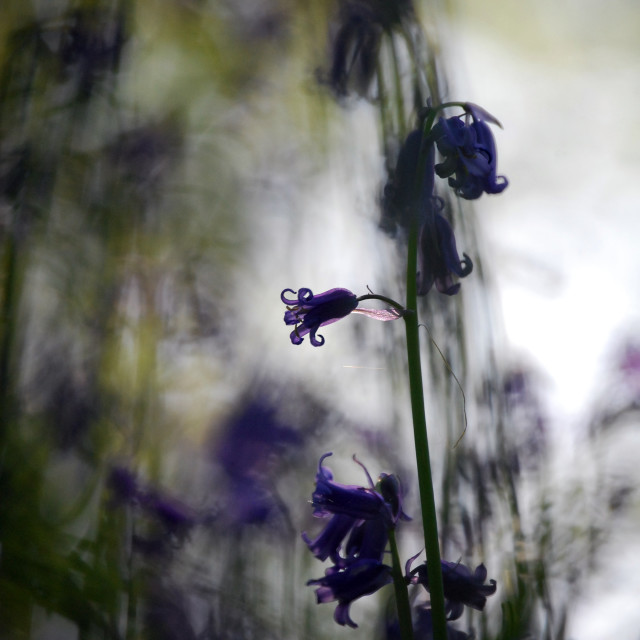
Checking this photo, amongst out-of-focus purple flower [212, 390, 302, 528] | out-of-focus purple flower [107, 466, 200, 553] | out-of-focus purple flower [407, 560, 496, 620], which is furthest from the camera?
out-of-focus purple flower [212, 390, 302, 528]

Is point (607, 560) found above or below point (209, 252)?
below

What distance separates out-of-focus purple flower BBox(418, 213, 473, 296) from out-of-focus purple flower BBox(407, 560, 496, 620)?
0.33 meters

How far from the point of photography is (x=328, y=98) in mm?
1234

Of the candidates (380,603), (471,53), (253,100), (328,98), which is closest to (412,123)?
(328,98)

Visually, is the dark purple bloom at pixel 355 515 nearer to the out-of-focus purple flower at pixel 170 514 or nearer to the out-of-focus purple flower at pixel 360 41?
the out-of-focus purple flower at pixel 170 514

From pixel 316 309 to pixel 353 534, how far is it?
28 cm

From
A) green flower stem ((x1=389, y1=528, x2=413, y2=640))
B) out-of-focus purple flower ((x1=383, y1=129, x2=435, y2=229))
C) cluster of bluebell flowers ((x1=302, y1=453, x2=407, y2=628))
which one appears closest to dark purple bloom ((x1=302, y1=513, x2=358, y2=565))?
cluster of bluebell flowers ((x1=302, y1=453, x2=407, y2=628))

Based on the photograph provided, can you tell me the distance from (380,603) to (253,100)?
104cm

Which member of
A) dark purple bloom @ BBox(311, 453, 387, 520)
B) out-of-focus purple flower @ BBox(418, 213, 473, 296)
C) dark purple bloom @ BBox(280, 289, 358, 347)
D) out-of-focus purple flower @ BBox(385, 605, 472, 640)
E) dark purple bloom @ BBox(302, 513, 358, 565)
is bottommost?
out-of-focus purple flower @ BBox(385, 605, 472, 640)

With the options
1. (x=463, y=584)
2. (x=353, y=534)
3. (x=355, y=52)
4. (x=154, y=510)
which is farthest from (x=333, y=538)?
(x=355, y=52)

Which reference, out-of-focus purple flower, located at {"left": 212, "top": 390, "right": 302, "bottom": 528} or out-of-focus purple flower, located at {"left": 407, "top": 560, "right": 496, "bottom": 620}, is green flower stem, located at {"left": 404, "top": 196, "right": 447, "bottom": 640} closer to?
out-of-focus purple flower, located at {"left": 407, "top": 560, "right": 496, "bottom": 620}

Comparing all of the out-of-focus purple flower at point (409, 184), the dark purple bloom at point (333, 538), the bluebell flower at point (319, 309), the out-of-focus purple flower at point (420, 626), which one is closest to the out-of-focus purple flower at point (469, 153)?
the out-of-focus purple flower at point (409, 184)

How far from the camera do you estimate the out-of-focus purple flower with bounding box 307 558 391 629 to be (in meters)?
0.74

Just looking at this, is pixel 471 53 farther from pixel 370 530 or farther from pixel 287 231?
pixel 370 530
